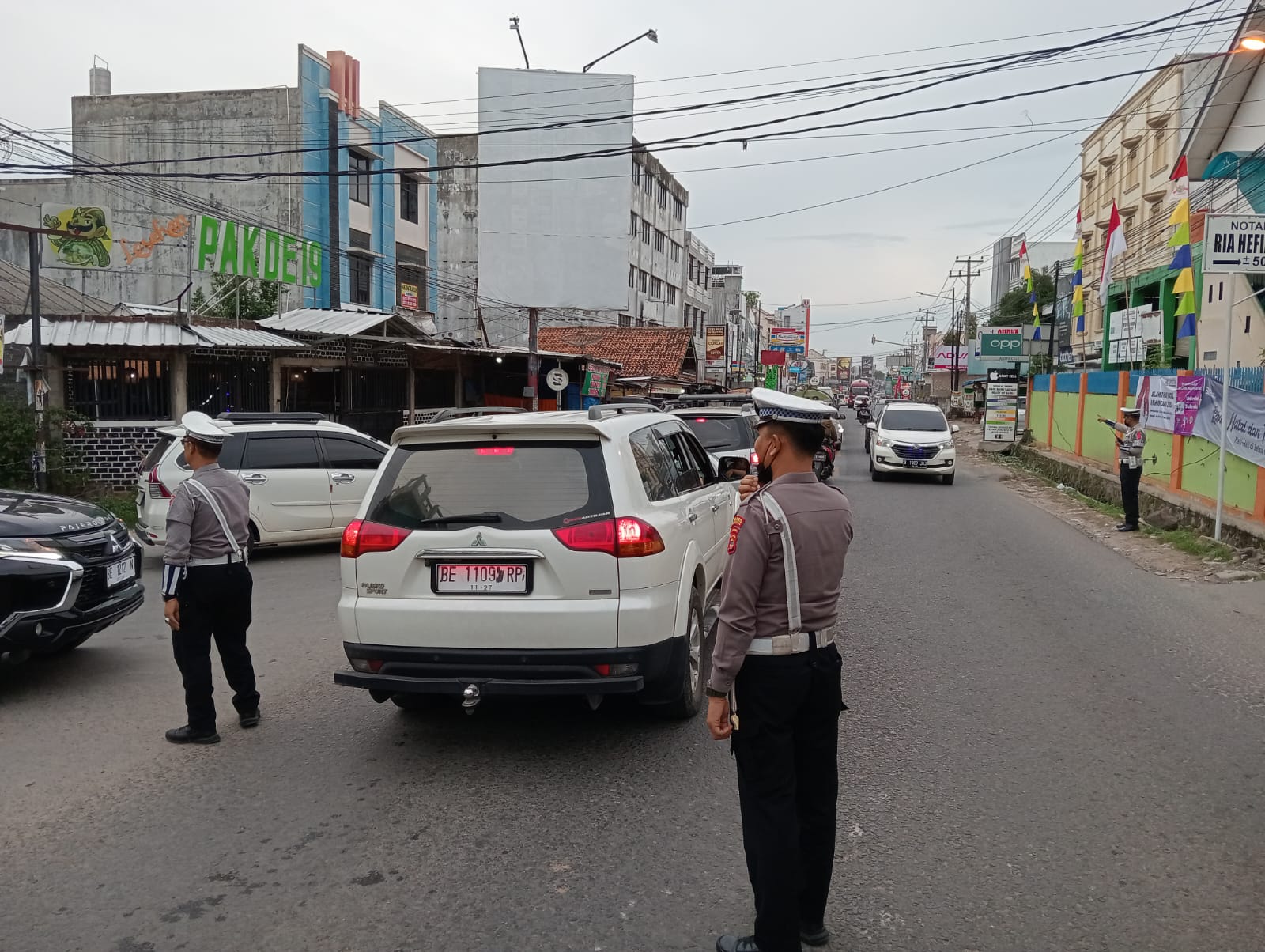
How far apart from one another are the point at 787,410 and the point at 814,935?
1.75 m

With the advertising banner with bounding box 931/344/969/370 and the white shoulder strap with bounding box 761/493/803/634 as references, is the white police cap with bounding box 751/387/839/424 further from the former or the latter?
the advertising banner with bounding box 931/344/969/370

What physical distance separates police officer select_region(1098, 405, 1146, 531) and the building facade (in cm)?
2242

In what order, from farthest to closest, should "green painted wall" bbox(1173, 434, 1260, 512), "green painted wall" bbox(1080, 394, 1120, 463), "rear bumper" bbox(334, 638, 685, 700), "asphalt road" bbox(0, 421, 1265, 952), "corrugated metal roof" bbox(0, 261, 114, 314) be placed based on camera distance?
"green painted wall" bbox(1080, 394, 1120, 463), "corrugated metal roof" bbox(0, 261, 114, 314), "green painted wall" bbox(1173, 434, 1260, 512), "rear bumper" bbox(334, 638, 685, 700), "asphalt road" bbox(0, 421, 1265, 952)

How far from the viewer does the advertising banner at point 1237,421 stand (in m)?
11.2

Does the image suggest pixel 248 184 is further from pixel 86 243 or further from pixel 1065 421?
pixel 1065 421

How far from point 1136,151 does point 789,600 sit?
41036 mm

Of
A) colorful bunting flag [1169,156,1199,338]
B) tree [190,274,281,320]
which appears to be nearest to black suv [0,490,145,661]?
colorful bunting flag [1169,156,1199,338]

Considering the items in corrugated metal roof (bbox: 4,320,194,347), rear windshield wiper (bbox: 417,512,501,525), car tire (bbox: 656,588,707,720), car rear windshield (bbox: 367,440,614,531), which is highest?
corrugated metal roof (bbox: 4,320,194,347)

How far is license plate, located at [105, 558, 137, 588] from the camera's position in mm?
6480

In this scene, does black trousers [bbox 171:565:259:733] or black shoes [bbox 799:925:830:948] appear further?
black trousers [bbox 171:565:259:733]

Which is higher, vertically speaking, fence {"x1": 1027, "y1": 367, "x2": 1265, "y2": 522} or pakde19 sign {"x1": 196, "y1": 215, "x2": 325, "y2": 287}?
pakde19 sign {"x1": 196, "y1": 215, "x2": 325, "y2": 287}

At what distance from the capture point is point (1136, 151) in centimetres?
3712

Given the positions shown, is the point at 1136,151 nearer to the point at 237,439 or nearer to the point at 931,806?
the point at 237,439

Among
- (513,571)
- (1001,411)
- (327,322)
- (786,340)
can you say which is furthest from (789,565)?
(786,340)
